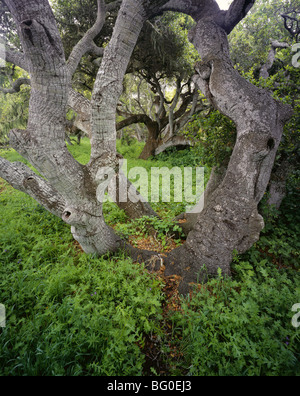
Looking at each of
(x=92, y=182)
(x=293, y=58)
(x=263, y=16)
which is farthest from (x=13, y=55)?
(x=263, y=16)

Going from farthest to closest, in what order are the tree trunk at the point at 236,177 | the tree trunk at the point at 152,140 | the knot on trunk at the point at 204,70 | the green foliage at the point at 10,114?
1. the green foliage at the point at 10,114
2. the tree trunk at the point at 152,140
3. the knot on trunk at the point at 204,70
4. the tree trunk at the point at 236,177

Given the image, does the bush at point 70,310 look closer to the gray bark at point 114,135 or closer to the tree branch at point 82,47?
the gray bark at point 114,135

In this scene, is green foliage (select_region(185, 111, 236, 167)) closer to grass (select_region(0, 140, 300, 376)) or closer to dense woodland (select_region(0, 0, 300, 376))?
dense woodland (select_region(0, 0, 300, 376))

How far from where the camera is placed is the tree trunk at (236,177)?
2.65m

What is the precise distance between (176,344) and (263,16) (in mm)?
11107

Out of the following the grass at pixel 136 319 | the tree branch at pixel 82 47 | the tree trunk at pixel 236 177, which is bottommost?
the grass at pixel 136 319

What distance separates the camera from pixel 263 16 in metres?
7.26

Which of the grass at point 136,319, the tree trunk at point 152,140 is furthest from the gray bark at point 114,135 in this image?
the tree trunk at point 152,140

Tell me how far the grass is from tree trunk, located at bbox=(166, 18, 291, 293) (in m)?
0.36

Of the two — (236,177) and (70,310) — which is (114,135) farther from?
(70,310)

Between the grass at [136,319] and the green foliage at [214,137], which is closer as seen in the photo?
the grass at [136,319]

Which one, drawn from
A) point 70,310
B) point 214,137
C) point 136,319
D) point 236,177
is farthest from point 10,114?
point 136,319

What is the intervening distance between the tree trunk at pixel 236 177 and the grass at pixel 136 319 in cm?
36

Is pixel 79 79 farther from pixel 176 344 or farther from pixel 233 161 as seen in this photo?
pixel 176 344
